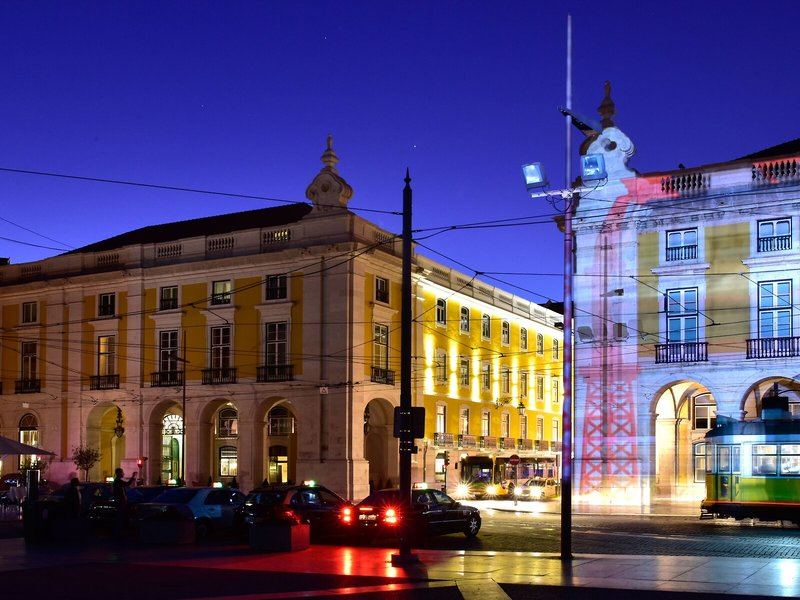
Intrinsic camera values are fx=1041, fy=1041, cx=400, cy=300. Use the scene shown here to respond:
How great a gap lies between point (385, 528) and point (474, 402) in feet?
125

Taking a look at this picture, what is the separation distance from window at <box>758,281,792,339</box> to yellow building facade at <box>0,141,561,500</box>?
19610mm

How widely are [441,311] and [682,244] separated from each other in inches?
889

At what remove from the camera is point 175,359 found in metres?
55.2

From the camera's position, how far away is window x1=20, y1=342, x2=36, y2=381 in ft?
196

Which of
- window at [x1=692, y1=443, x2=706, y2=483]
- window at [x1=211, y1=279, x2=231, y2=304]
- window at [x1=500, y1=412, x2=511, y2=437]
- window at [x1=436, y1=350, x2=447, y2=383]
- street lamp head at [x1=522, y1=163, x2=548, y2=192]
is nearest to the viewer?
street lamp head at [x1=522, y1=163, x2=548, y2=192]

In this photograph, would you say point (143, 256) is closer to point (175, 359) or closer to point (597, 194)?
point (175, 359)

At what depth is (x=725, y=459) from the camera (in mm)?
32531

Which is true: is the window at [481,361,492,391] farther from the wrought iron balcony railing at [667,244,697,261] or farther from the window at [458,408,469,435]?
the wrought iron balcony railing at [667,244,697,261]

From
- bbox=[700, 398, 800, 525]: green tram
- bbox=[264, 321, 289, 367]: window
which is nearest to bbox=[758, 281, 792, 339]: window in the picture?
bbox=[700, 398, 800, 525]: green tram

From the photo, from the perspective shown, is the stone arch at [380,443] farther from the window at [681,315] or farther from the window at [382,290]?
the window at [681,315]

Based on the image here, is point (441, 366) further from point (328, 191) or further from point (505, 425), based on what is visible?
point (328, 191)

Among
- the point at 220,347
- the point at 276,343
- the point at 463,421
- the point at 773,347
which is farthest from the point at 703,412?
the point at 220,347

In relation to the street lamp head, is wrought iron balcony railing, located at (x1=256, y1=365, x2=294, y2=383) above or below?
below

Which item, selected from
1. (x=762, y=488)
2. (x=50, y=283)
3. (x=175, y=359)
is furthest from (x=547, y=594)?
(x=50, y=283)
